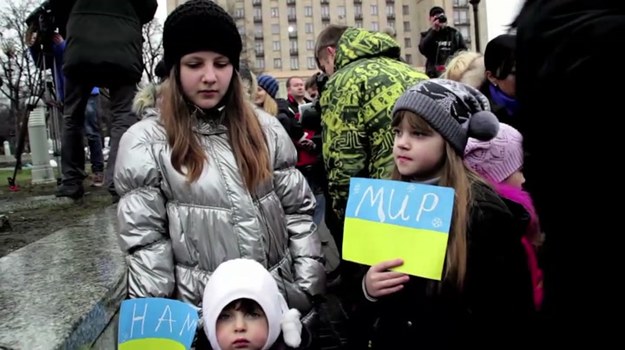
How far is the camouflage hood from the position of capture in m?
3.54

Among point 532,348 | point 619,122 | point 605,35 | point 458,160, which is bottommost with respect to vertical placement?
point 532,348

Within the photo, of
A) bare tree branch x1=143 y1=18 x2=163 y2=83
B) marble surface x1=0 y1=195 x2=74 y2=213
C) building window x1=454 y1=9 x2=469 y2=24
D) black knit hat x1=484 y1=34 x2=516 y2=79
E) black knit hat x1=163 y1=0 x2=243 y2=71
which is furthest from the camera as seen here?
building window x1=454 y1=9 x2=469 y2=24

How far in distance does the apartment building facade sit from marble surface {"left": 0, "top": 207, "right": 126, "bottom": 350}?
79315mm

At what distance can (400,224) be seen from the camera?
2.06m

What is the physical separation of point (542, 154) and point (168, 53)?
1.88 m

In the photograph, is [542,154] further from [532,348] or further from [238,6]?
[238,6]

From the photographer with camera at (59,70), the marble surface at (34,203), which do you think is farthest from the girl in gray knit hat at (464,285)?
the photographer with camera at (59,70)

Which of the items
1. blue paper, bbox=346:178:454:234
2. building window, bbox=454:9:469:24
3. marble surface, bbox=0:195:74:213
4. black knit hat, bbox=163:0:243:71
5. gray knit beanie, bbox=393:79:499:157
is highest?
building window, bbox=454:9:469:24

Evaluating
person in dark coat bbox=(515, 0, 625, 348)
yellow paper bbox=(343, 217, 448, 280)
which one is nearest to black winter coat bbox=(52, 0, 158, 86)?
yellow paper bbox=(343, 217, 448, 280)

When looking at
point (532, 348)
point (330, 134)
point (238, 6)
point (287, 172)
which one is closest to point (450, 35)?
point (330, 134)

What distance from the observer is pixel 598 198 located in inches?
40.5

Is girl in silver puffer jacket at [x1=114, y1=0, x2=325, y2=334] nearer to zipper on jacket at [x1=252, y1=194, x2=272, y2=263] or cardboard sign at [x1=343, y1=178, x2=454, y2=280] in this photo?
zipper on jacket at [x1=252, y1=194, x2=272, y2=263]

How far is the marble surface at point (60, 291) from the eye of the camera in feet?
6.40

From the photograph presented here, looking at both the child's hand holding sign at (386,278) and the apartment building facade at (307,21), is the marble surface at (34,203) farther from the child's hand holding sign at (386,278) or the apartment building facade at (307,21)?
the apartment building facade at (307,21)
